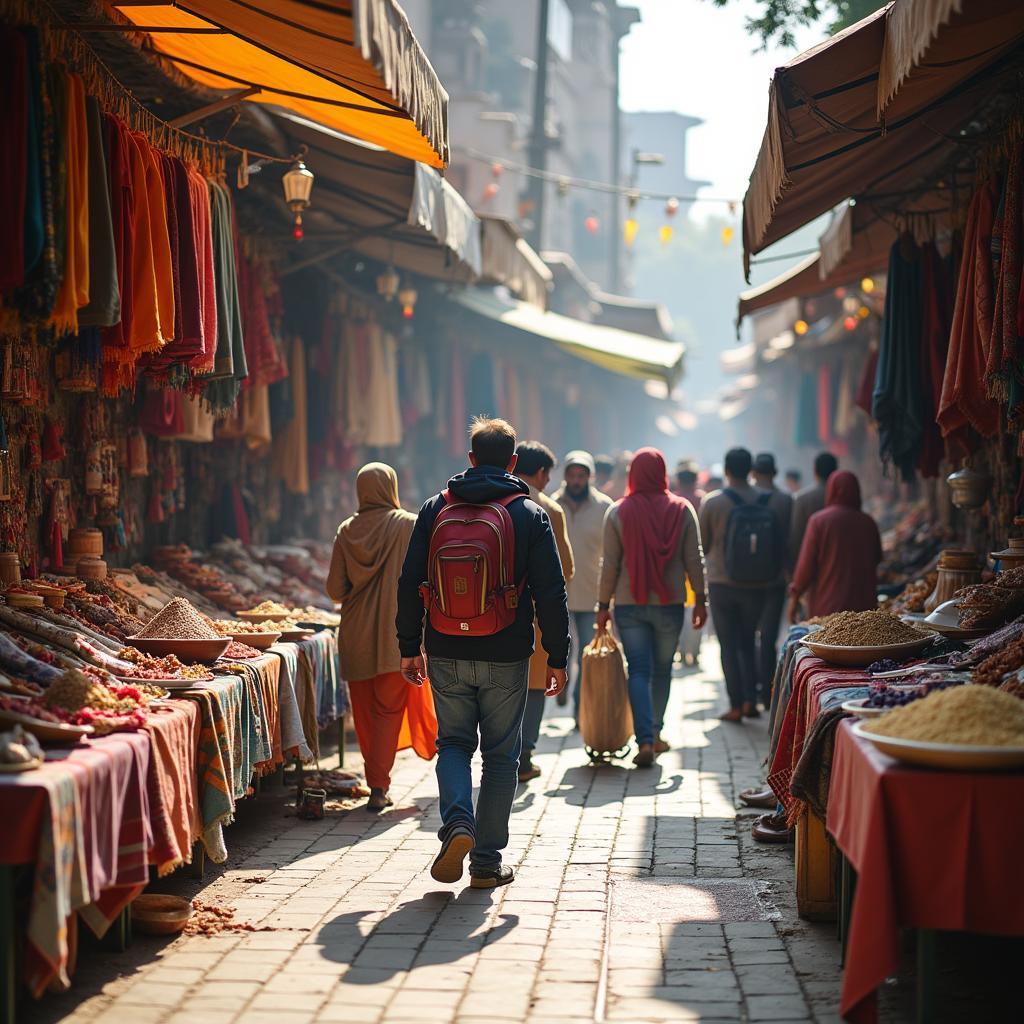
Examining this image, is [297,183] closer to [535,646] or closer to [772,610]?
[535,646]

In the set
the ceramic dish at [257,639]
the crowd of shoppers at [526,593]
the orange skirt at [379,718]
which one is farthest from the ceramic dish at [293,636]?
the ceramic dish at [257,639]

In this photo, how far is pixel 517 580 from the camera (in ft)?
21.2

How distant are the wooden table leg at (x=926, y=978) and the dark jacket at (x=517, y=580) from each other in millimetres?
2401

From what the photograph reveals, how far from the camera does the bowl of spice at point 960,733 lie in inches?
167

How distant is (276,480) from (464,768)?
7.73 metres

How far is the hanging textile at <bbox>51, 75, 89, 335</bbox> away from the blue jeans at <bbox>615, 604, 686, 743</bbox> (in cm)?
469

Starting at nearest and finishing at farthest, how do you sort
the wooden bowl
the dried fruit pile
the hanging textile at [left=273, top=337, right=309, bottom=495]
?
1. the wooden bowl
2. the dried fruit pile
3. the hanging textile at [left=273, top=337, right=309, bottom=495]

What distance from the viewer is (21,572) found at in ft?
25.6

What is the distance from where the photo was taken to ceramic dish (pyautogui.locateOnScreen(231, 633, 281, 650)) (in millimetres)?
8031

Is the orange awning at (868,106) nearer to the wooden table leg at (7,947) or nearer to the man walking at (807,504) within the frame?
the man walking at (807,504)

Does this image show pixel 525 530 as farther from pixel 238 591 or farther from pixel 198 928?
pixel 238 591

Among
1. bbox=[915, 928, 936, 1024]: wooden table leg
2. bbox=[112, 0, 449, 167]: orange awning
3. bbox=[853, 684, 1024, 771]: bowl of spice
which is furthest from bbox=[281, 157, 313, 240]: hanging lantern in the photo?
bbox=[915, 928, 936, 1024]: wooden table leg

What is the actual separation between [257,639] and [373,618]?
749mm

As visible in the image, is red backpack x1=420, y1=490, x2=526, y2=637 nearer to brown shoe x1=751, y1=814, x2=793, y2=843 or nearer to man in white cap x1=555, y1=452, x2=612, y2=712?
brown shoe x1=751, y1=814, x2=793, y2=843
